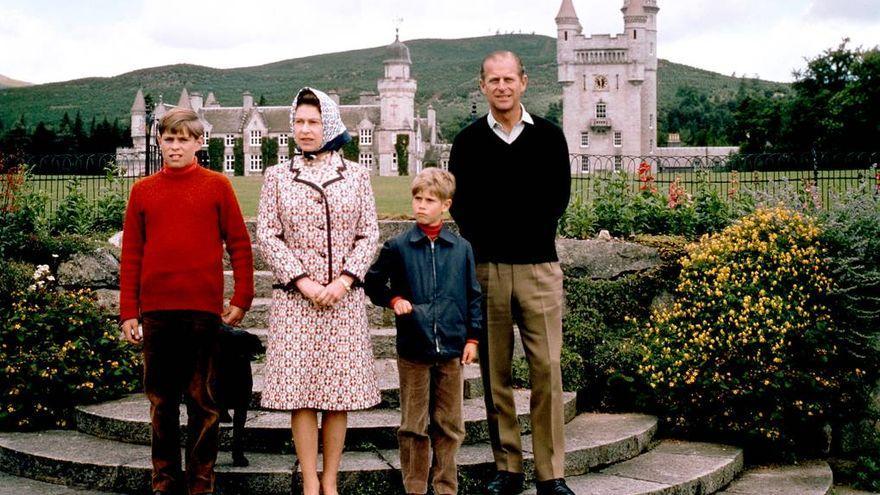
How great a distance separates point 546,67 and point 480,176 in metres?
140

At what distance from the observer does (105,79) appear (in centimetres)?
14312

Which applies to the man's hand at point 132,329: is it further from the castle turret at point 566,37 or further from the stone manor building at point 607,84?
the castle turret at point 566,37

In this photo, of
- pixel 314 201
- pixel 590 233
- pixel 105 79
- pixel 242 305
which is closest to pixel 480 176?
pixel 314 201

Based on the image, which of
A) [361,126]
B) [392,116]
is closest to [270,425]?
[361,126]

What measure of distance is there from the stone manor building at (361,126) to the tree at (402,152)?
0.37 meters

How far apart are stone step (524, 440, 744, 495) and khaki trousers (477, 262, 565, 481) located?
509 mm

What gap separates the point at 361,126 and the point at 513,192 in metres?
75.7

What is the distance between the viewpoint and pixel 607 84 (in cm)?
8619

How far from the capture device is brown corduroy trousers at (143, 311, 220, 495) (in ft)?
16.0

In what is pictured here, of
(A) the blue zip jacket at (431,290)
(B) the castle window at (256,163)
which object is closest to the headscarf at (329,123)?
(A) the blue zip jacket at (431,290)

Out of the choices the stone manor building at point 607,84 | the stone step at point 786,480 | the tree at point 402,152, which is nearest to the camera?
the stone step at point 786,480

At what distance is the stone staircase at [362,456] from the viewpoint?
547 centimetres

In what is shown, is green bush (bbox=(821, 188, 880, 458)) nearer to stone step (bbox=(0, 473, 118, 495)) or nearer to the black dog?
the black dog

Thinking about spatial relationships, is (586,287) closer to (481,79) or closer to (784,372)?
(784,372)
